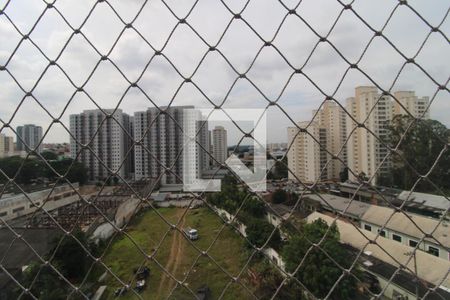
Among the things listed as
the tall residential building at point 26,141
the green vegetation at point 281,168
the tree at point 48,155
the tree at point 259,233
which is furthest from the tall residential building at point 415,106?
the tree at point 259,233

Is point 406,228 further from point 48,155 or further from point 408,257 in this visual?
point 48,155

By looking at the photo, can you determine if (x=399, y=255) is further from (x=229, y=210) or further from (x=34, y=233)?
(x=34, y=233)

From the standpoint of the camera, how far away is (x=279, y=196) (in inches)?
324

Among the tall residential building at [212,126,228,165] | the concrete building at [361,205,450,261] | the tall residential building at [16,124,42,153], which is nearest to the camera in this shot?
the tall residential building at [16,124,42,153]

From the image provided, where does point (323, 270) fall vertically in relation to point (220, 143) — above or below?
below

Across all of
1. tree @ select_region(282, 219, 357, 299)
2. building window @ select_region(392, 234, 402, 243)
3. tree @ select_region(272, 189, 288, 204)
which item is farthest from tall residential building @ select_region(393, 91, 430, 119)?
tree @ select_region(272, 189, 288, 204)

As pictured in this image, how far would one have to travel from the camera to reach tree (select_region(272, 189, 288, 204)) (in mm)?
8164

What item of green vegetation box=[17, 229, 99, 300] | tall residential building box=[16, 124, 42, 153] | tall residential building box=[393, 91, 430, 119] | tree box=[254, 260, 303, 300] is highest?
tall residential building box=[393, 91, 430, 119]

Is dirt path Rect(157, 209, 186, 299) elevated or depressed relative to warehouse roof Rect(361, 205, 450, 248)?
depressed

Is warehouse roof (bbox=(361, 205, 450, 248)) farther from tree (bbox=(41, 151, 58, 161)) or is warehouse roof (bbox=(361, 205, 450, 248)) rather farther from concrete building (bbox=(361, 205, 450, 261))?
tree (bbox=(41, 151, 58, 161))

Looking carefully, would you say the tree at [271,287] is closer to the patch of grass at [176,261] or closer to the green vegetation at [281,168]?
the patch of grass at [176,261]

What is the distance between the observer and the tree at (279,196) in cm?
816

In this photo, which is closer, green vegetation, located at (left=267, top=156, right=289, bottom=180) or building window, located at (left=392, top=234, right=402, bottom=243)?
green vegetation, located at (left=267, top=156, right=289, bottom=180)

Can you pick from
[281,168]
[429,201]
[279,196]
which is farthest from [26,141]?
[279,196]
